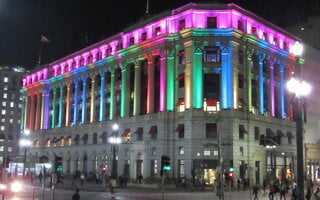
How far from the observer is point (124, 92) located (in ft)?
271

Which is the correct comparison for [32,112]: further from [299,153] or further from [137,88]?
[299,153]

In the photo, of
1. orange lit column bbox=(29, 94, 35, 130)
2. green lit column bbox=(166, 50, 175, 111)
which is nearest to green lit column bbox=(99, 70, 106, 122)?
green lit column bbox=(166, 50, 175, 111)

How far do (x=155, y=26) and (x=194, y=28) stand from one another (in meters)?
9.21

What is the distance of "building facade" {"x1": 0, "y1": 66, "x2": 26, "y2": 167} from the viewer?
17400 cm

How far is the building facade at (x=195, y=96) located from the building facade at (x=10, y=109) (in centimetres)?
9262

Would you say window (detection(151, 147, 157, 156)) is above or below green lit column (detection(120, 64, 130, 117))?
below

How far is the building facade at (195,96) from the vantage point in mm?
67188

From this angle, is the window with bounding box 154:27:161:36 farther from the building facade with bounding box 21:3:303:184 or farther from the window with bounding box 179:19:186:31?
the window with bounding box 179:19:186:31

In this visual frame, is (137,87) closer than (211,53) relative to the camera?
No

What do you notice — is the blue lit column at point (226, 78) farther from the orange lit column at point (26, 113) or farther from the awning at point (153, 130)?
the orange lit column at point (26, 113)

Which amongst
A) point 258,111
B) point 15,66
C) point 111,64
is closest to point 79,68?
point 111,64

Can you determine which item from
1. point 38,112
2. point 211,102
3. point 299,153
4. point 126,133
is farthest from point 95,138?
point 299,153

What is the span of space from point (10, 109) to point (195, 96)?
423 ft

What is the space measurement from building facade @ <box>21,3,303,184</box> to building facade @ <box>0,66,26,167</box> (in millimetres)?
Result: 92617
